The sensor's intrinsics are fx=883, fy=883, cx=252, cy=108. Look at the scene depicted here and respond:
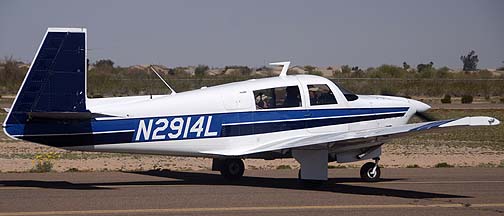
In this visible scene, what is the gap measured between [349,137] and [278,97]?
73.9 inches

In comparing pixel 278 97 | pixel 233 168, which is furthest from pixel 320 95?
→ pixel 233 168

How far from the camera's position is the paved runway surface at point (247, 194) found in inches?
494

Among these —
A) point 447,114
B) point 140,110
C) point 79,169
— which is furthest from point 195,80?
point 140,110

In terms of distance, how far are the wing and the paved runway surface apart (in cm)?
69

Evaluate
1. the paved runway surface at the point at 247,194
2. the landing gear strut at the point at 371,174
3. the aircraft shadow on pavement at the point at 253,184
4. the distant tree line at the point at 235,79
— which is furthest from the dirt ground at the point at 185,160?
the distant tree line at the point at 235,79

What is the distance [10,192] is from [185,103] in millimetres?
3325

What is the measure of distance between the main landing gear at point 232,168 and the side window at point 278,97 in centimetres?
150

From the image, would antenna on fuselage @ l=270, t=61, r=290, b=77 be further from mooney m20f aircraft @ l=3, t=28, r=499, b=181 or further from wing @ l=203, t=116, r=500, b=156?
wing @ l=203, t=116, r=500, b=156

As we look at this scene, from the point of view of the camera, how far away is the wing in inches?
544

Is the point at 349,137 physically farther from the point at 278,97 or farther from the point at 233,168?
the point at 233,168

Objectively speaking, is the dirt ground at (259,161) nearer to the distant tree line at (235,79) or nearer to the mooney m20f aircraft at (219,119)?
the mooney m20f aircraft at (219,119)

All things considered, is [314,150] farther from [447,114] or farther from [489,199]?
[447,114]

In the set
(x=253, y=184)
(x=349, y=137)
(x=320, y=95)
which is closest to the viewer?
(x=349, y=137)

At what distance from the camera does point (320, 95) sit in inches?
643
